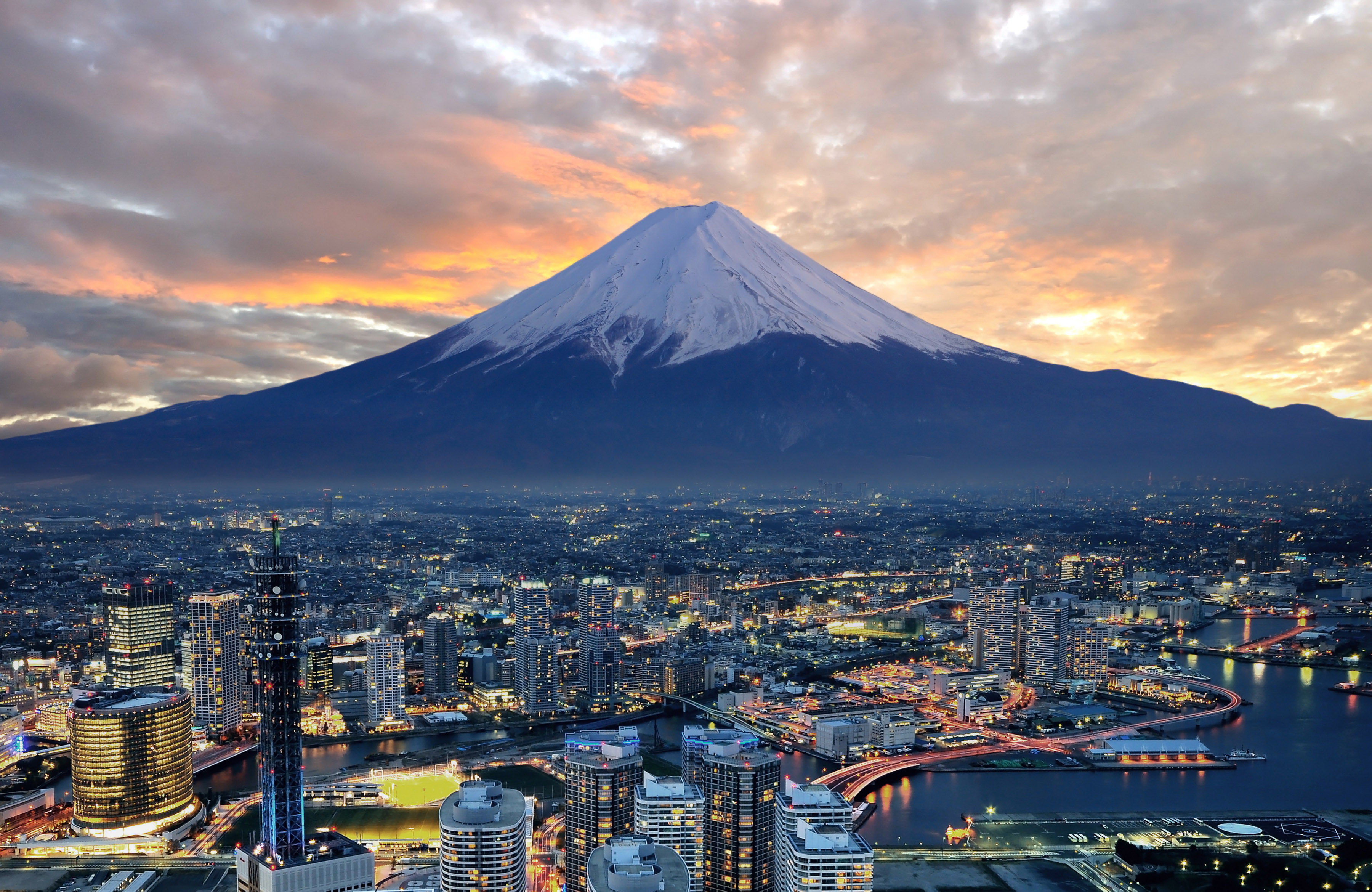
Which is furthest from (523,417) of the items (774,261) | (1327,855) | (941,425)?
(1327,855)

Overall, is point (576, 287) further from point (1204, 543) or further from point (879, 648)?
point (879, 648)

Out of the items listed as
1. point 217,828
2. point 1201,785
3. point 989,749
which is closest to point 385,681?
point 217,828

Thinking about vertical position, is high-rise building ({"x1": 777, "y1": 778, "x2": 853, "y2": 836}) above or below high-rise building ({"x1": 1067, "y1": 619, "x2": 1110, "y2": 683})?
above

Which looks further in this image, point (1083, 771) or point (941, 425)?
point (941, 425)

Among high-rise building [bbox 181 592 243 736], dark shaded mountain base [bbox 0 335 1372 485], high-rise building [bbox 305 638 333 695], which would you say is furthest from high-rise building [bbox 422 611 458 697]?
dark shaded mountain base [bbox 0 335 1372 485]

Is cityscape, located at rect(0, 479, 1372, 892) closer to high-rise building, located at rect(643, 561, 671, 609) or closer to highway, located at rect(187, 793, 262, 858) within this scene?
highway, located at rect(187, 793, 262, 858)

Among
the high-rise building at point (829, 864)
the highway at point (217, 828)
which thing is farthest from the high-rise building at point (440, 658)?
the high-rise building at point (829, 864)
